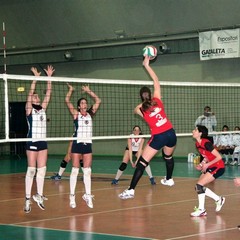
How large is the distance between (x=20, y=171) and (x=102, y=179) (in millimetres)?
Answer: 5003

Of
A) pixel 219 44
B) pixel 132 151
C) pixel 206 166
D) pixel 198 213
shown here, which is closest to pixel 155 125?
pixel 206 166

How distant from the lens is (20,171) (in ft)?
79.3

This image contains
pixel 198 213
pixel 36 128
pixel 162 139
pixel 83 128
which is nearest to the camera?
pixel 198 213

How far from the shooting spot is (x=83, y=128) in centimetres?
1328

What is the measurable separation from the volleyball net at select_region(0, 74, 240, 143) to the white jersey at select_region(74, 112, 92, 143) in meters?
12.4

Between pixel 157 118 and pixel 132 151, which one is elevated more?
pixel 157 118

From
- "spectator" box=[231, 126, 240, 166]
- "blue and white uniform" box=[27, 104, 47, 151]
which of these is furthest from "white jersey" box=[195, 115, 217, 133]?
"blue and white uniform" box=[27, 104, 47, 151]

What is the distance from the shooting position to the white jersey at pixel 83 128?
13.1 meters

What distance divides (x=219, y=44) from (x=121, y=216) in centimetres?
1576

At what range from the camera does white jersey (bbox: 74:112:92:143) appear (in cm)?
1314

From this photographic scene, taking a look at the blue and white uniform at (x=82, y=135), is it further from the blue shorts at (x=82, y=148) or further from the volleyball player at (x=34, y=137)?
the volleyball player at (x=34, y=137)

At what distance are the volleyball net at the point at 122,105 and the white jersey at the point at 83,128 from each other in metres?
12.4

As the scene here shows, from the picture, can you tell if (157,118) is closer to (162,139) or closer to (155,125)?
(155,125)

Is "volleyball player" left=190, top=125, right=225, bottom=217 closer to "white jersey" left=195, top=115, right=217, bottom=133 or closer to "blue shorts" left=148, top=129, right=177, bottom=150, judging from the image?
"blue shorts" left=148, top=129, right=177, bottom=150
